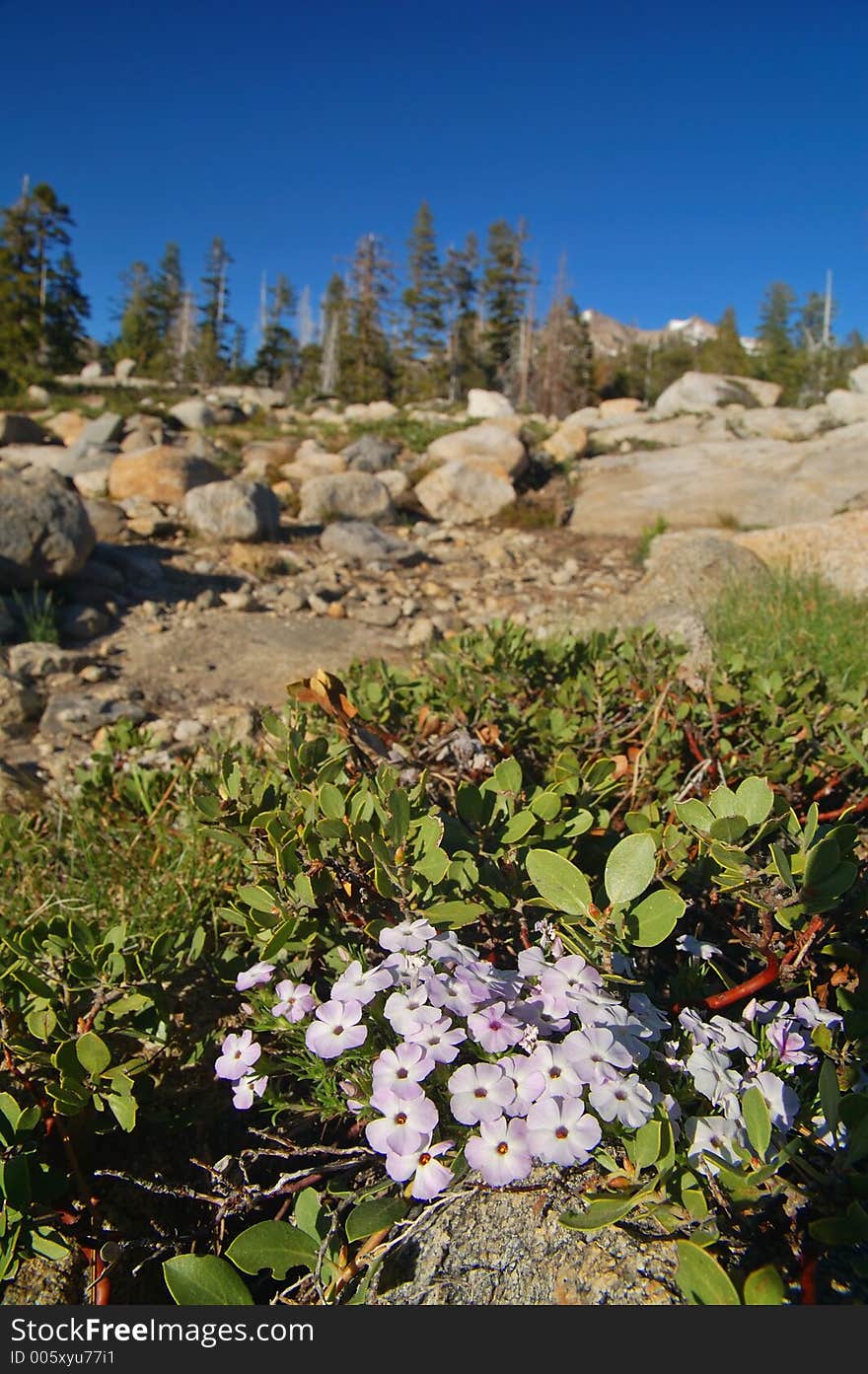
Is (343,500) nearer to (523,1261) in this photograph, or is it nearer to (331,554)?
(331,554)

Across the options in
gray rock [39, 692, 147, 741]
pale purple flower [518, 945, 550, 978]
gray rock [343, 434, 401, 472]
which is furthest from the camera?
gray rock [343, 434, 401, 472]

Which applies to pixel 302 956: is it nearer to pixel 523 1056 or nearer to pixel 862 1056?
pixel 523 1056

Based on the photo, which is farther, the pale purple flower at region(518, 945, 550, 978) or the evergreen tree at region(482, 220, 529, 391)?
the evergreen tree at region(482, 220, 529, 391)

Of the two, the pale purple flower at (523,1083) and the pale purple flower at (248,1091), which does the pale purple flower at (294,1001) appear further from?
the pale purple flower at (523,1083)

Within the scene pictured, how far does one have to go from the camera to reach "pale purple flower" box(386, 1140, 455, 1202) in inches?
35.4

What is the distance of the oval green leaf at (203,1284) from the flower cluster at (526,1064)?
200 mm

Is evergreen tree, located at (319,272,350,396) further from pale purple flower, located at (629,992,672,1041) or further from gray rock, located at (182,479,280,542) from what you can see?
pale purple flower, located at (629,992,672,1041)

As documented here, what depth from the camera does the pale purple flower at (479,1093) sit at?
2.94ft

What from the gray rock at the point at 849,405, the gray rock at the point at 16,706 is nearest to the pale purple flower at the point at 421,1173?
the gray rock at the point at 16,706

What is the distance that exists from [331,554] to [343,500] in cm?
203

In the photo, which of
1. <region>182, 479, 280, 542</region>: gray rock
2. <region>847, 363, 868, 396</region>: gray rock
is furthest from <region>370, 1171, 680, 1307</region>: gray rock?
<region>847, 363, 868, 396</region>: gray rock

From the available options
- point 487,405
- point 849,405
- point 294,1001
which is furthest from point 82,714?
point 849,405

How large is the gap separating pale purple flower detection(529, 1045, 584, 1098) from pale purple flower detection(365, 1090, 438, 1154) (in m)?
0.13

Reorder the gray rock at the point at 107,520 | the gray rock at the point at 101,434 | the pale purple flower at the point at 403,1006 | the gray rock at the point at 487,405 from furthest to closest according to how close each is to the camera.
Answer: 1. the gray rock at the point at 487,405
2. the gray rock at the point at 101,434
3. the gray rock at the point at 107,520
4. the pale purple flower at the point at 403,1006
